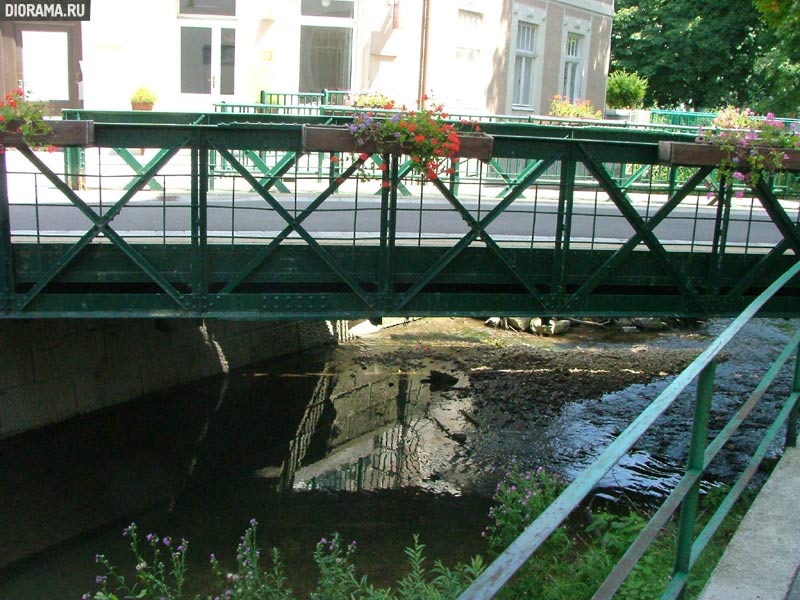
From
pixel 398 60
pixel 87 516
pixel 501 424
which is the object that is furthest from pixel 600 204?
pixel 87 516

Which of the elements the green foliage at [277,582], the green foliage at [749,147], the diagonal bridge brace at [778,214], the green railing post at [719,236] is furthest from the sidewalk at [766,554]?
the diagonal bridge brace at [778,214]

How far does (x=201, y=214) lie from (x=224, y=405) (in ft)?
13.5

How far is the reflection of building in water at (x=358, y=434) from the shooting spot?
9.20 m

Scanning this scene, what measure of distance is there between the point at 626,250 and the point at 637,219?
321mm

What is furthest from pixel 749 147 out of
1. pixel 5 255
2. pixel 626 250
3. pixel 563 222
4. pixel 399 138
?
pixel 5 255

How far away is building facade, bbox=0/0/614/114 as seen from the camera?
17938mm

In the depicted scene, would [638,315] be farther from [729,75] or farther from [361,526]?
[729,75]

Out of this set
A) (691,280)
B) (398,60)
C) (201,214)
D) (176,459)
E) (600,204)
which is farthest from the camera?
(398,60)

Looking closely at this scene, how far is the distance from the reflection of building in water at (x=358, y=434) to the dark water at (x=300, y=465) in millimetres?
25

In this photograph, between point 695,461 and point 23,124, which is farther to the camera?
point 23,124

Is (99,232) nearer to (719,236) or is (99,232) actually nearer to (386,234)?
(386,234)

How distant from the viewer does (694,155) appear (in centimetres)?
801

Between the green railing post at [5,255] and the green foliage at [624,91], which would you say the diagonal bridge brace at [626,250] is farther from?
the green foliage at [624,91]

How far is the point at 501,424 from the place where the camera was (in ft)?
35.3
